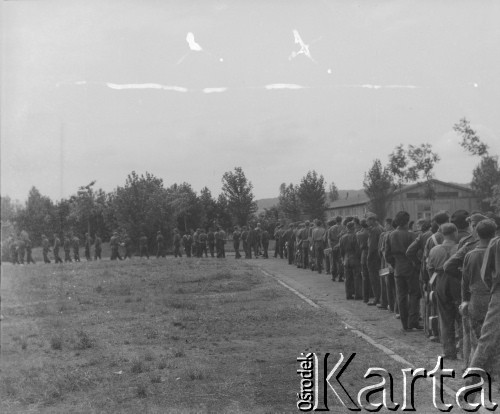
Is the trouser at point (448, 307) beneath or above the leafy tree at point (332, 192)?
beneath

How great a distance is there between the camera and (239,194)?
9.78 meters

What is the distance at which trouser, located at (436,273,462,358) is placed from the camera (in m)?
8.52

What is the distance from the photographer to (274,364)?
8828 mm

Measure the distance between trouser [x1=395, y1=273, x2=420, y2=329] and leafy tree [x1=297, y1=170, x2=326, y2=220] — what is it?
1703 mm

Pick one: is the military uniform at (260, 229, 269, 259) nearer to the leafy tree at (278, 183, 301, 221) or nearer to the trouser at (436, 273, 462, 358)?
the leafy tree at (278, 183, 301, 221)

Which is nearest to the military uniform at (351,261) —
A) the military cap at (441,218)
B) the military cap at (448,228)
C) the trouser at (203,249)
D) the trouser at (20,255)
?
the military cap at (441,218)

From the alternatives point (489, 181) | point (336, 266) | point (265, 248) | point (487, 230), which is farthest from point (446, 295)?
point (265, 248)

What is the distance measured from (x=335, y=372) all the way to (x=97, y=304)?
10.1 metres

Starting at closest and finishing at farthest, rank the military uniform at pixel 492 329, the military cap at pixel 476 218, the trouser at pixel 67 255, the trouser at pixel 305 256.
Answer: the military uniform at pixel 492 329 < the military cap at pixel 476 218 < the trouser at pixel 305 256 < the trouser at pixel 67 255

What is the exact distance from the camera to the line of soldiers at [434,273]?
7.25 m

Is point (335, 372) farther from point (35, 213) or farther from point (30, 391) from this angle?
point (35, 213)

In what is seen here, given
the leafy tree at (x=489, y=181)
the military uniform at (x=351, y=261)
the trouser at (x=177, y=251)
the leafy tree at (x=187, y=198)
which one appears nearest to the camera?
the leafy tree at (x=187, y=198)

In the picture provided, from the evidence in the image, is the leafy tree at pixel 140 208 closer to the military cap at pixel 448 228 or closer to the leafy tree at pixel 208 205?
the leafy tree at pixel 208 205

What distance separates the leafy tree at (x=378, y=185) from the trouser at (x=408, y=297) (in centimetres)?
117
